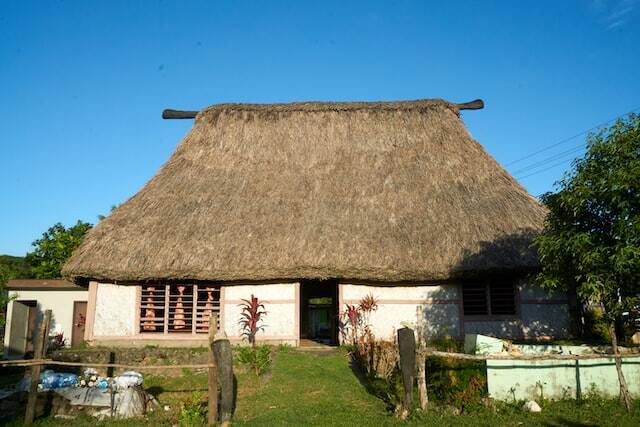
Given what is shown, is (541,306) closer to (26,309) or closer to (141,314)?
(141,314)

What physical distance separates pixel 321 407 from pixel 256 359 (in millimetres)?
2965

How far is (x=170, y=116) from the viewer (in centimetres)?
1947

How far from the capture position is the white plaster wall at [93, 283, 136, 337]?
1375cm

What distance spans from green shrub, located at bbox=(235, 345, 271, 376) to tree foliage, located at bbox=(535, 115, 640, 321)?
20.2 ft

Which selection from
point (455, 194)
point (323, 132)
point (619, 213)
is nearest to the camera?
point (619, 213)

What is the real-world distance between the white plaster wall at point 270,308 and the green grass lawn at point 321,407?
245 cm

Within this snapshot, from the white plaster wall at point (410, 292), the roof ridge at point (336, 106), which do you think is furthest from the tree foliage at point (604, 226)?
the roof ridge at point (336, 106)

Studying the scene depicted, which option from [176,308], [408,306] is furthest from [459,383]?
[176,308]

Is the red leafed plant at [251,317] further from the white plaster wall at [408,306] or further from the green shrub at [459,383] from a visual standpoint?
the green shrub at [459,383]

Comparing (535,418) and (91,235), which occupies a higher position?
(91,235)

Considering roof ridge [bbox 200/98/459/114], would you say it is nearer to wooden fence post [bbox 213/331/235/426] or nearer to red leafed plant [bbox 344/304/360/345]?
red leafed plant [bbox 344/304/360/345]

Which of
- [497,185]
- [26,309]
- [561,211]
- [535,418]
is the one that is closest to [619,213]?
[561,211]

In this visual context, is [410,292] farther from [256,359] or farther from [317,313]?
[317,313]

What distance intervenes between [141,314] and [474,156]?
11705 mm
